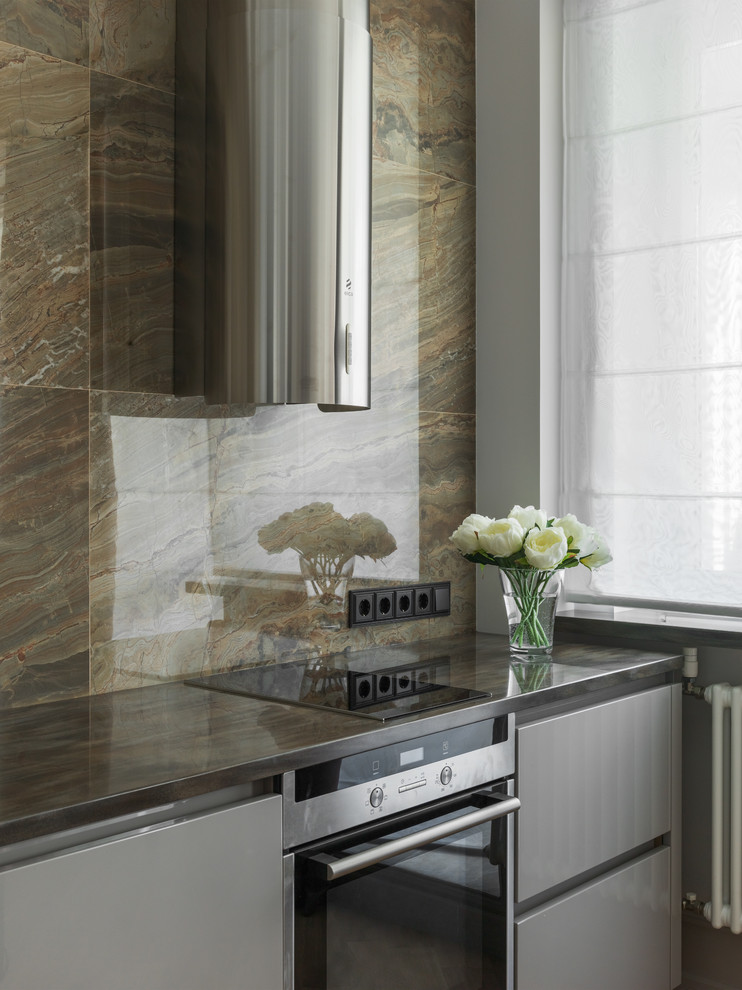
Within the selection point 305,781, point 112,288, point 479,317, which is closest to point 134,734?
point 305,781

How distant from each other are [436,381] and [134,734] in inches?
54.2

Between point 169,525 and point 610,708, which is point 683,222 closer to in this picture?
point 610,708

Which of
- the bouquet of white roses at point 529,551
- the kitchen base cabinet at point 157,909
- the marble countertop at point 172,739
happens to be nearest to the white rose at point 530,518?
the bouquet of white roses at point 529,551

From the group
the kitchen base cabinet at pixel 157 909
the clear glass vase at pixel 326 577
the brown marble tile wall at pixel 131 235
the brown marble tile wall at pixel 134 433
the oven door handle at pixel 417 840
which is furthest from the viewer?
the clear glass vase at pixel 326 577

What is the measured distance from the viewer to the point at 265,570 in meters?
2.10

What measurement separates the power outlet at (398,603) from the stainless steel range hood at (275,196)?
2.10ft

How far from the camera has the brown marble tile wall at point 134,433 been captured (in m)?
1.68

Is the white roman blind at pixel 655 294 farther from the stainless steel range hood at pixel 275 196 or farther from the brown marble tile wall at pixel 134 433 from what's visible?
the stainless steel range hood at pixel 275 196

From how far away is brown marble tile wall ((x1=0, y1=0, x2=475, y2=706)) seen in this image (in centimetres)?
168

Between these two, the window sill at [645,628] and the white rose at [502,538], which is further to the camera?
the window sill at [645,628]

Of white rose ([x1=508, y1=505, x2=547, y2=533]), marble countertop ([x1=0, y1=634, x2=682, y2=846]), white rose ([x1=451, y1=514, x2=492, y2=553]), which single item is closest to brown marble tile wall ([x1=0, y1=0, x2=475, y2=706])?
A: marble countertop ([x1=0, y1=634, x2=682, y2=846])

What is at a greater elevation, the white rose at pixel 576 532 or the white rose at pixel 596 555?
the white rose at pixel 576 532

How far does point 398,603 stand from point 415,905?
90 cm

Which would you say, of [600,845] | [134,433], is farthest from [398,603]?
[134,433]
